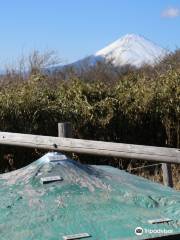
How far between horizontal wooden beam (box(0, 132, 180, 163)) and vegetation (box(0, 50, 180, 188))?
457 cm

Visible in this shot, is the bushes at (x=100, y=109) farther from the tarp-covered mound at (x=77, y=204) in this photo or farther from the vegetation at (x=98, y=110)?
the tarp-covered mound at (x=77, y=204)

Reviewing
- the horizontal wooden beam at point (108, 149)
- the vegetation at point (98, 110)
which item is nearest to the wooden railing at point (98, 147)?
the horizontal wooden beam at point (108, 149)

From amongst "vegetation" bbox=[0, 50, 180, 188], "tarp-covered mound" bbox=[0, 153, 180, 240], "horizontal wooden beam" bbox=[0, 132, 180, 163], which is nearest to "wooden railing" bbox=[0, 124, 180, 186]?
"horizontal wooden beam" bbox=[0, 132, 180, 163]

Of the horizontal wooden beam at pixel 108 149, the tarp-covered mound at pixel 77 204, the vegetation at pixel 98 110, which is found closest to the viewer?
the tarp-covered mound at pixel 77 204

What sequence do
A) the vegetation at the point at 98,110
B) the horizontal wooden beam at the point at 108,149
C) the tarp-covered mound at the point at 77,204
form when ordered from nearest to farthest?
the tarp-covered mound at the point at 77,204
the horizontal wooden beam at the point at 108,149
the vegetation at the point at 98,110

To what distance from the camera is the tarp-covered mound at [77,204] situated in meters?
3.43

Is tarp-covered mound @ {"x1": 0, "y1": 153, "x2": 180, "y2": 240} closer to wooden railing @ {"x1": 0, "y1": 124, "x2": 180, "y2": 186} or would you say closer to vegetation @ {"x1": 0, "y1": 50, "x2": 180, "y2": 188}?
wooden railing @ {"x1": 0, "y1": 124, "x2": 180, "y2": 186}

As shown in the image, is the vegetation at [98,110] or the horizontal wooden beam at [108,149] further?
the vegetation at [98,110]

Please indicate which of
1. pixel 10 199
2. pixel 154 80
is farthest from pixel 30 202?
pixel 154 80

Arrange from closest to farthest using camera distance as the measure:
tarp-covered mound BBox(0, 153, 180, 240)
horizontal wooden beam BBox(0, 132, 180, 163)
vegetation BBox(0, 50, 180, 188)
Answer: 1. tarp-covered mound BBox(0, 153, 180, 240)
2. horizontal wooden beam BBox(0, 132, 180, 163)
3. vegetation BBox(0, 50, 180, 188)

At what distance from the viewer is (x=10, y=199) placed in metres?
3.92

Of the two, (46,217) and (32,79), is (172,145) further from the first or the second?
(46,217)

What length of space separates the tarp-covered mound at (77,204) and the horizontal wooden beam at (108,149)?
0.20 meters

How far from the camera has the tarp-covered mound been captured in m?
3.43
